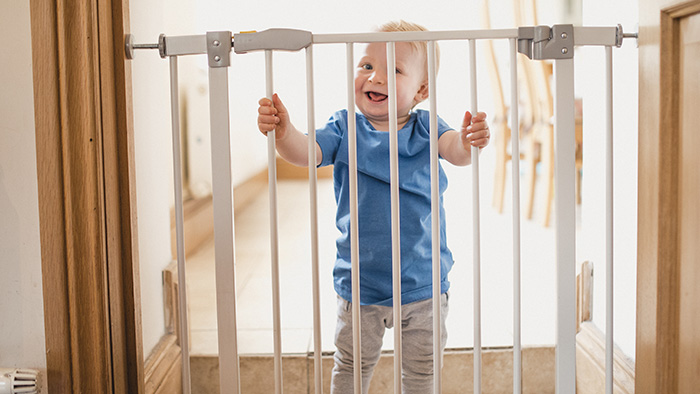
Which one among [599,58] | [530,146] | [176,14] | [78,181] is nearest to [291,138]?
[78,181]

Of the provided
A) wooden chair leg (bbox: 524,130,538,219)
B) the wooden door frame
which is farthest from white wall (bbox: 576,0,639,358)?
wooden chair leg (bbox: 524,130,538,219)

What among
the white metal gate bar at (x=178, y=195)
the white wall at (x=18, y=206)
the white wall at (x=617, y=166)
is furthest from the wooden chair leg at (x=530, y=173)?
the white wall at (x=18, y=206)

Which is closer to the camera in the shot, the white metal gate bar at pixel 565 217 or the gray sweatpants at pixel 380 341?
the white metal gate bar at pixel 565 217

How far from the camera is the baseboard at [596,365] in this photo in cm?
127

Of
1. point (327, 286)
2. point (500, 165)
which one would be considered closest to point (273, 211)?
point (327, 286)

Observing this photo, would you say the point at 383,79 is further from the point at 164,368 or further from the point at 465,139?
the point at 164,368

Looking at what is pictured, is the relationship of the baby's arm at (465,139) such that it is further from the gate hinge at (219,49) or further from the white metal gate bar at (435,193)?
the gate hinge at (219,49)

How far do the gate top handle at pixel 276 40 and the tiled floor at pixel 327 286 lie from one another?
791 millimetres

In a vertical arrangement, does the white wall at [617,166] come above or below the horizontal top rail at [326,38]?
below

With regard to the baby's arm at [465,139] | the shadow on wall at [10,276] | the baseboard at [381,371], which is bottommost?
the baseboard at [381,371]

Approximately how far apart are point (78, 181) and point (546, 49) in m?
0.75

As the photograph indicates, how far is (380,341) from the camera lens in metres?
1.25

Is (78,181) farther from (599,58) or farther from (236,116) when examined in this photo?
(236,116)

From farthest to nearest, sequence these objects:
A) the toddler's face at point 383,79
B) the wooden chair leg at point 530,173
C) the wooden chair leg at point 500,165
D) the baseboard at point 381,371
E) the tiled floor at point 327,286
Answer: the wooden chair leg at point 500,165 → the wooden chair leg at point 530,173 → the tiled floor at point 327,286 → the baseboard at point 381,371 → the toddler's face at point 383,79
